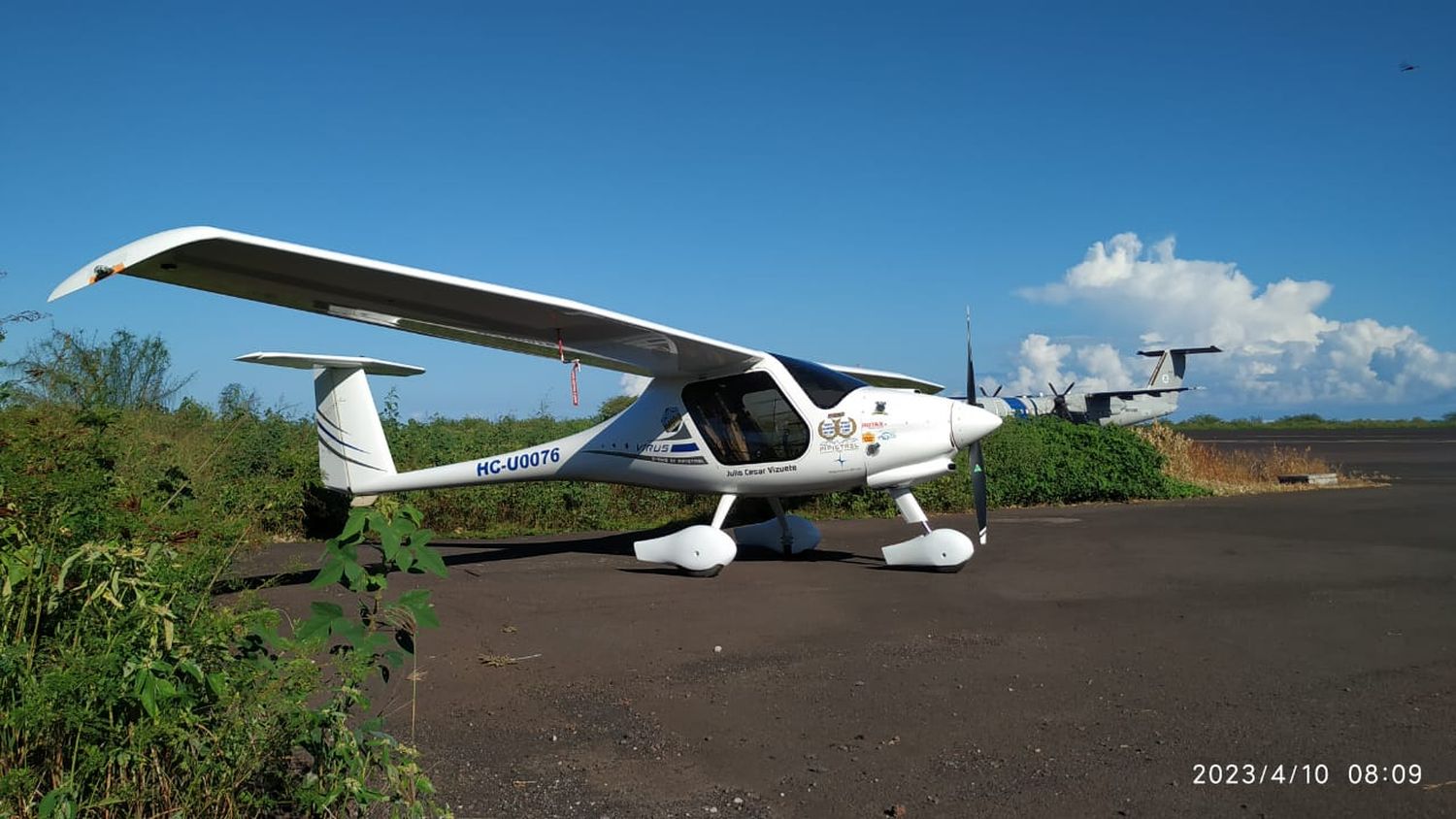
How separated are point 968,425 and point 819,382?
1691 mm

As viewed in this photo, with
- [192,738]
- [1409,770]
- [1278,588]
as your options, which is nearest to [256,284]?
[192,738]

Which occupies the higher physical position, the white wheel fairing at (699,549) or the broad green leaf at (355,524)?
the broad green leaf at (355,524)

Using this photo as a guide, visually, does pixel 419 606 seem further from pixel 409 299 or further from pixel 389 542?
pixel 409 299

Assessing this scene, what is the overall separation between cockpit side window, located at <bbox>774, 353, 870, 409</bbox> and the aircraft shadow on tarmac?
200 cm

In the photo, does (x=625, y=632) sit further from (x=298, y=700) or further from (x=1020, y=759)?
(x=298, y=700)

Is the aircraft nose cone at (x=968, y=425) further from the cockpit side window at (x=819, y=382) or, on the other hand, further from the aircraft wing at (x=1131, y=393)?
the aircraft wing at (x=1131, y=393)

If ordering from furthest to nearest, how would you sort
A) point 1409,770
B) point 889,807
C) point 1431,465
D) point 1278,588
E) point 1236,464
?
point 1431,465 < point 1236,464 < point 1278,588 < point 1409,770 < point 889,807

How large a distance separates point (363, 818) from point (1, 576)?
4.47 ft

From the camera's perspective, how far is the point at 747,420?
991 cm

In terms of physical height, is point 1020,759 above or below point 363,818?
below

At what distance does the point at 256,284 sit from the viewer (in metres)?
6.91

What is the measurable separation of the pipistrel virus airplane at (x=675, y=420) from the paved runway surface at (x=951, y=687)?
0.90 metres

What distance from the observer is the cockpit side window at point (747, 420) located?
9.70 metres
